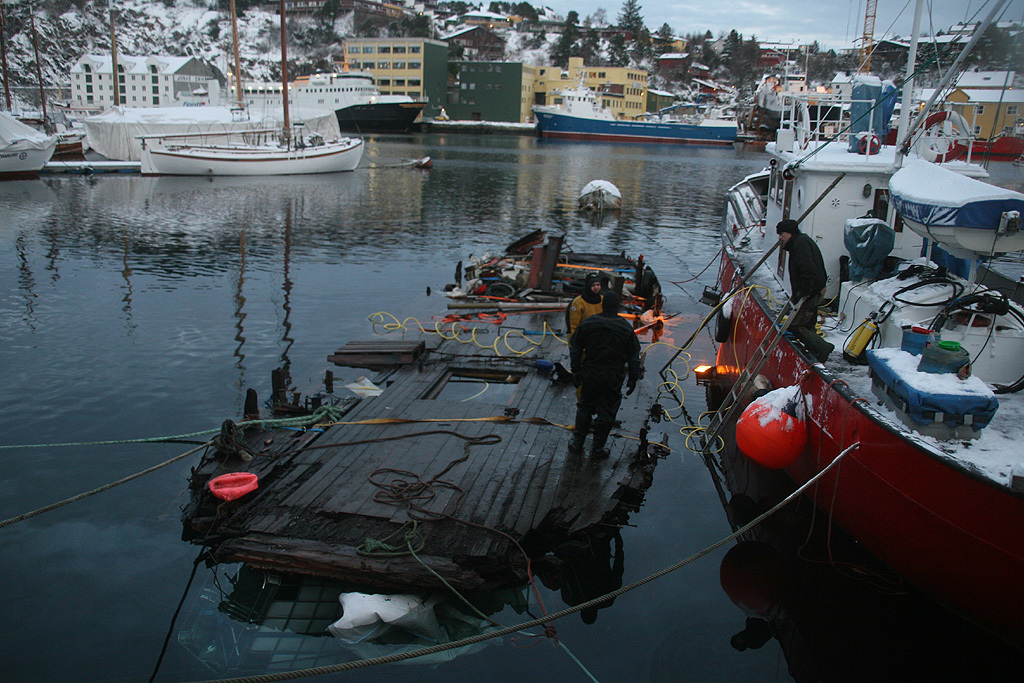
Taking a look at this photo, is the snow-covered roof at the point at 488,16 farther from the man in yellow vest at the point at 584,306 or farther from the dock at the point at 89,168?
the man in yellow vest at the point at 584,306

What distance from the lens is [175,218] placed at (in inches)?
1138

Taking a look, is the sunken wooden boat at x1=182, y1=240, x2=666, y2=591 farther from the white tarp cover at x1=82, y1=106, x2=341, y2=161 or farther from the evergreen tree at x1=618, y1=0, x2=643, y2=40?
the evergreen tree at x1=618, y1=0, x2=643, y2=40

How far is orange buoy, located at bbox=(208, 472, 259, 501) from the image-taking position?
688 cm

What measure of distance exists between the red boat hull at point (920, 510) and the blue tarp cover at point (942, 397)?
0.33m

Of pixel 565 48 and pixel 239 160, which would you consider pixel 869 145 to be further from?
pixel 565 48

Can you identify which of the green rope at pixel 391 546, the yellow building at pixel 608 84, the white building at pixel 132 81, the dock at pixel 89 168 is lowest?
the green rope at pixel 391 546

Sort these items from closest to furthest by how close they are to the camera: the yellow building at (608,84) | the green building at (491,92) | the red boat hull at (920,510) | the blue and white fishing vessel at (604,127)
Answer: the red boat hull at (920,510) < the blue and white fishing vessel at (604,127) < the green building at (491,92) < the yellow building at (608,84)

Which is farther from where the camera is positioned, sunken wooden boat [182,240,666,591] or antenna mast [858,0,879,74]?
antenna mast [858,0,879,74]

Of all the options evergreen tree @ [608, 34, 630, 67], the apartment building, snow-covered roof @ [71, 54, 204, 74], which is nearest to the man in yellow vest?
snow-covered roof @ [71, 54, 204, 74]

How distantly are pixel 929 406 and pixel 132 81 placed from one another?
11498 centimetres

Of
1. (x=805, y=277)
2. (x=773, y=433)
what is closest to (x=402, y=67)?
(x=805, y=277)

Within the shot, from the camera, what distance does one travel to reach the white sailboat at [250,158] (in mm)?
43500

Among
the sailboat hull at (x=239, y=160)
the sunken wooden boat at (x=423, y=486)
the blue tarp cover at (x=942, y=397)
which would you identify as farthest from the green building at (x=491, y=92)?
the blue tarp cover at (x=942, y=397)

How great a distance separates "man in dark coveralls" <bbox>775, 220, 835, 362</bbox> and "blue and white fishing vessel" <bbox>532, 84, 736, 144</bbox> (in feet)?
319
